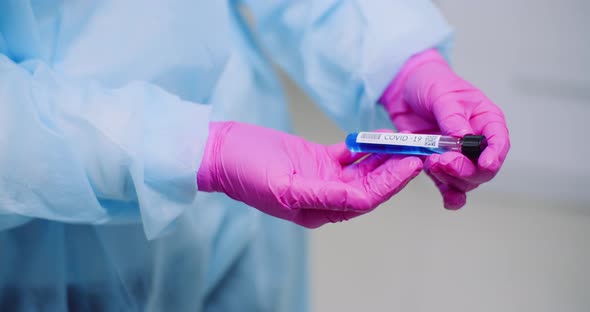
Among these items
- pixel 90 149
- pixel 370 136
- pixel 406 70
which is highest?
pixel 406 70

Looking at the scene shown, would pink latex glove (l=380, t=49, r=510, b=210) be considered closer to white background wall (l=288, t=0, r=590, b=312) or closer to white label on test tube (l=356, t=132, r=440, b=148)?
white label on test tube (l=356, t=132, r=440, b=148)

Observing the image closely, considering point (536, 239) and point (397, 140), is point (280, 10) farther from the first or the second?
point (536, 239)

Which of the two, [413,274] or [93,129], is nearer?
[93,129]

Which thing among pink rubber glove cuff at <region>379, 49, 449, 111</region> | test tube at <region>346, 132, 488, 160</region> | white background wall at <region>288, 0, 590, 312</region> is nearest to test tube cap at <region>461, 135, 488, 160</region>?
test tube at <region>346, 132, 488, 160</region>

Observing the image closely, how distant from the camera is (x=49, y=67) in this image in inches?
22.6

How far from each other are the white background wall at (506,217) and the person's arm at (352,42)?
0.48 meters

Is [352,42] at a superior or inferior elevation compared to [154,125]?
superior

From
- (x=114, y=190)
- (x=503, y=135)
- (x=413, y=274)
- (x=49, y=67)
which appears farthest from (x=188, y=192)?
(x=413, y=274)

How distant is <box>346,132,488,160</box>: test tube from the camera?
1.86 ft

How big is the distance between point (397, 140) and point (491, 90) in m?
0.75

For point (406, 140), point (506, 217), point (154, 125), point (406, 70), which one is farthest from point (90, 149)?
point (506, 217)

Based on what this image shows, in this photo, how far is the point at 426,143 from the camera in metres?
0.57

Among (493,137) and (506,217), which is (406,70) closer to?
(493,137)

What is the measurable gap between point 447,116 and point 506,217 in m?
0.80
